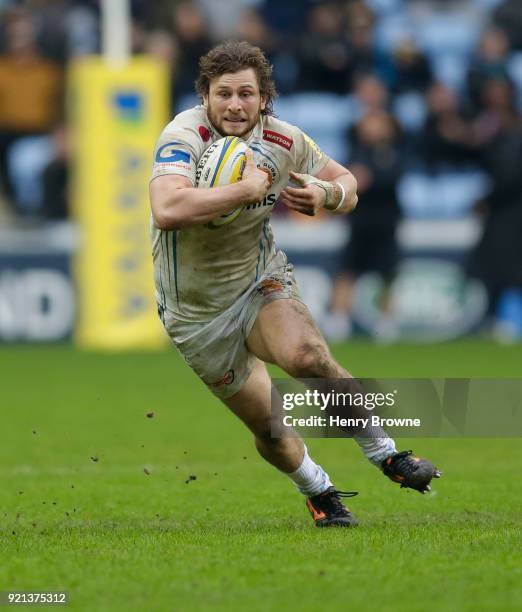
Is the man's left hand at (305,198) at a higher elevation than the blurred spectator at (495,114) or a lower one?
higher

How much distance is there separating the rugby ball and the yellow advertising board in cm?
1104

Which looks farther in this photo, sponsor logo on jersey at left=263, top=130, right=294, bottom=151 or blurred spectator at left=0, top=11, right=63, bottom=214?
blurred spectator at left=0, top=11, right=63, bottom=214

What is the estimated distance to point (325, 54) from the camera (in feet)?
64.2

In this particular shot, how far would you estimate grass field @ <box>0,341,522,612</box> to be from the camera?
5.05 meters

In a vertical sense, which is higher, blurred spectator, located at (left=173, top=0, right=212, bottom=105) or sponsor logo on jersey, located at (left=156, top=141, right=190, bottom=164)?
sponsor logo on jersey, located at (left=156, top=141, right=190, bottom=164)

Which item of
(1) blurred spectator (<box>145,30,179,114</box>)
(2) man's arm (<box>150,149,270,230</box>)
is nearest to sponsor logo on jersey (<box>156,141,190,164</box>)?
(2) man's arm (<box>150,149,270,230</box>)

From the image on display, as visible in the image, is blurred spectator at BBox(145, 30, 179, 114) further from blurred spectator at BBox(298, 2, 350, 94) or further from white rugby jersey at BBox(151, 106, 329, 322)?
white rugby jersey at BBox(151, 106, 329, 322)

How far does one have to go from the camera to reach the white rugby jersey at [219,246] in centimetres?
659

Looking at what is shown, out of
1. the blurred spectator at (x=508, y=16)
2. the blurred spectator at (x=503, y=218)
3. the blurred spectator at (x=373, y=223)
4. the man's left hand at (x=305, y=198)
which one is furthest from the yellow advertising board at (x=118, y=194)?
the man's left hand at (x=305, y=198)

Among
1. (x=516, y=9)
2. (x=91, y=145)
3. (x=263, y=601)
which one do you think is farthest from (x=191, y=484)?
(x=516, y=9)

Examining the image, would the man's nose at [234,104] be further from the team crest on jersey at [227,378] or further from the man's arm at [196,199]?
the team crest on jersey at [227,378]

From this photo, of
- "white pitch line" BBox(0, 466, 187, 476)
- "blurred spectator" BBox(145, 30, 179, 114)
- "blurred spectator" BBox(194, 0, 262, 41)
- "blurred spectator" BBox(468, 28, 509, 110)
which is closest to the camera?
"white pitch line" BBox(0, 466, 187, 476)

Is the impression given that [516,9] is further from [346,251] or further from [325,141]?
[346,251]

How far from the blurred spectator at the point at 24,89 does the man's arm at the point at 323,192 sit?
498 inches
